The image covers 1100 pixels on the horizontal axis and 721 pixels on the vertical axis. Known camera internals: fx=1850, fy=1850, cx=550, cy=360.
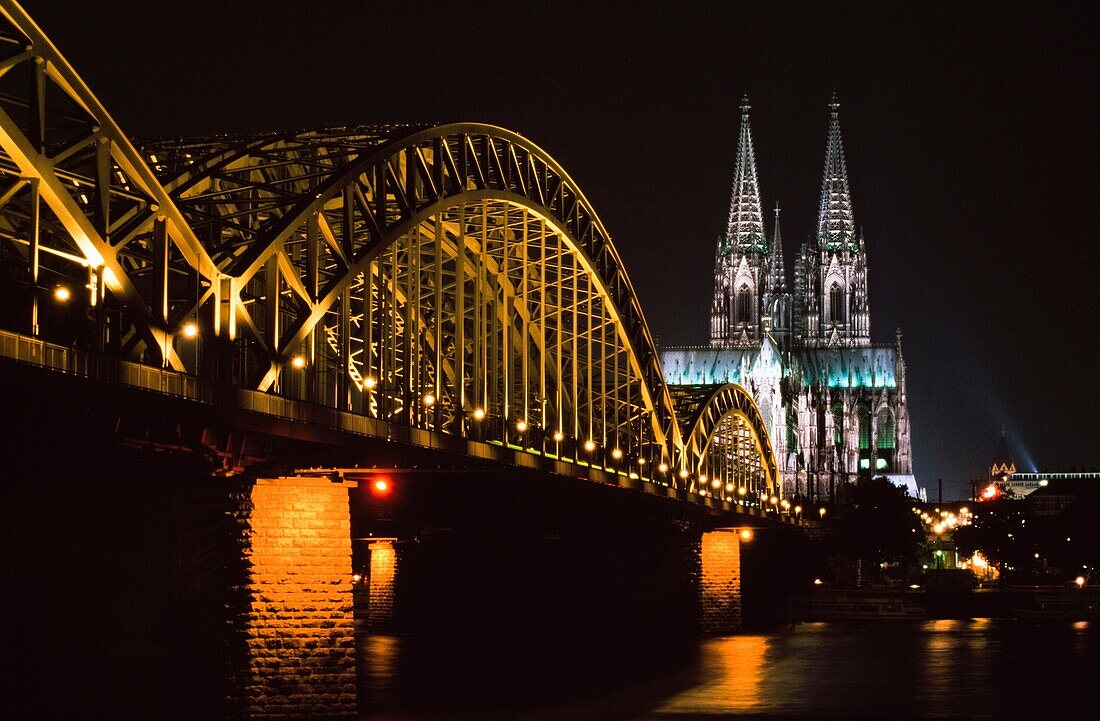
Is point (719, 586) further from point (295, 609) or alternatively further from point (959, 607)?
point (295, 609)

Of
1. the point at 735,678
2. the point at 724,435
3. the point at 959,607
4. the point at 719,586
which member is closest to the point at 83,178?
the point at 735,678

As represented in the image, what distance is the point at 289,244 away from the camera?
5925 centimetres

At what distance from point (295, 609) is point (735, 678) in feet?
93.1

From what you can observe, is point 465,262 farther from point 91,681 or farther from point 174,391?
point 174,391

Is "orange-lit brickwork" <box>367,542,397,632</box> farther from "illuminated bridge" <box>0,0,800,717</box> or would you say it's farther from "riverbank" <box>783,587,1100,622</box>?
"riverbank" <box>783,587,1100,622</box>

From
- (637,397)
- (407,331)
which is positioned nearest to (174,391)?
(407,331)

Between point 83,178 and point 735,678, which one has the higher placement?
point 83,178

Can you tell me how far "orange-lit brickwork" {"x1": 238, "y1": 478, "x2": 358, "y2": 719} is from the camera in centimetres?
4266

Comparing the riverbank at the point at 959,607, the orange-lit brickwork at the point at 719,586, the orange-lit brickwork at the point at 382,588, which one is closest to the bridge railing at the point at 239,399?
the orange-lit brickwork at the point at 382,588

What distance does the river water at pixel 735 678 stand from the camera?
5441 cm

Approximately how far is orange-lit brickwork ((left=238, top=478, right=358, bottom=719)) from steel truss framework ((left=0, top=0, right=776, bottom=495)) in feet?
11.4

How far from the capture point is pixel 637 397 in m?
102

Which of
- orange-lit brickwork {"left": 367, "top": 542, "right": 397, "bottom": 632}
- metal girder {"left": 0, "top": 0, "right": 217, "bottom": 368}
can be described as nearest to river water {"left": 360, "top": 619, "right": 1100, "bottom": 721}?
orange-lit brickwork {"left": 367, "top": 542, "right": 397, "bottom": 632}

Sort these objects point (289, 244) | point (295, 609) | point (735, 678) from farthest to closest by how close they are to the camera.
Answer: point (735, 678), point (289, 244), point (295, 609)
